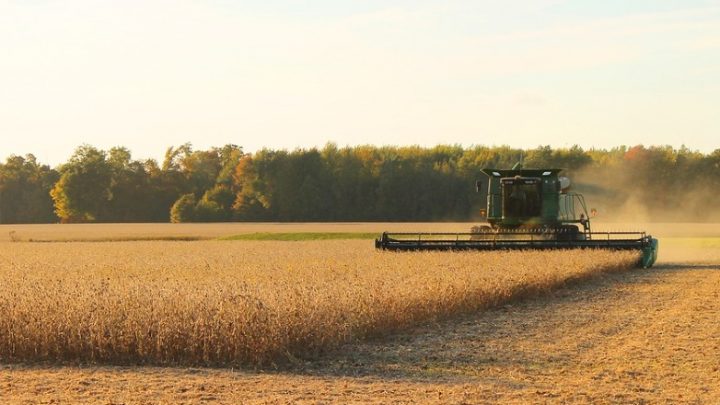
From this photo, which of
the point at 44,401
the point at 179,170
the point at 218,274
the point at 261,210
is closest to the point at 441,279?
the point at 218,274

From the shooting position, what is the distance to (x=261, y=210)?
80938 millimetres

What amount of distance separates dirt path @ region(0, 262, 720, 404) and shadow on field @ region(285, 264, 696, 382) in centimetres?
1

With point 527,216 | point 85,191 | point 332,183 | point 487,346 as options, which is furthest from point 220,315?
point 85,191

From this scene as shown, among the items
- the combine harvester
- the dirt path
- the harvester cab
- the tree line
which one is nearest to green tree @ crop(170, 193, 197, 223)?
the tree line

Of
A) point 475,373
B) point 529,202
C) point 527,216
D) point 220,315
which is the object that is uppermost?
point 529,202

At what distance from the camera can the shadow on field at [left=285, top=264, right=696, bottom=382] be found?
37.5ft

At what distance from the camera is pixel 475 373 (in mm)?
11320

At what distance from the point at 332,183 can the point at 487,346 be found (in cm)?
6873

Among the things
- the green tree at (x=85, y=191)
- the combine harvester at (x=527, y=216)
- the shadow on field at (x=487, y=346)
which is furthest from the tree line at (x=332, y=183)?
the shadow on field at (x=487, y=346)

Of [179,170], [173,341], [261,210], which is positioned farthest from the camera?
[179,170]

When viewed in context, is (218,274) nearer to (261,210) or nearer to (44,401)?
(44,401)

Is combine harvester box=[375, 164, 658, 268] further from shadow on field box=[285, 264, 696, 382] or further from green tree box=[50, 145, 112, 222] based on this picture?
green tree box=[50, 145, 112, 222]

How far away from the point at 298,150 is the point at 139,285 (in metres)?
69.4

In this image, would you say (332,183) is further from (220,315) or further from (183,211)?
(220,315)
